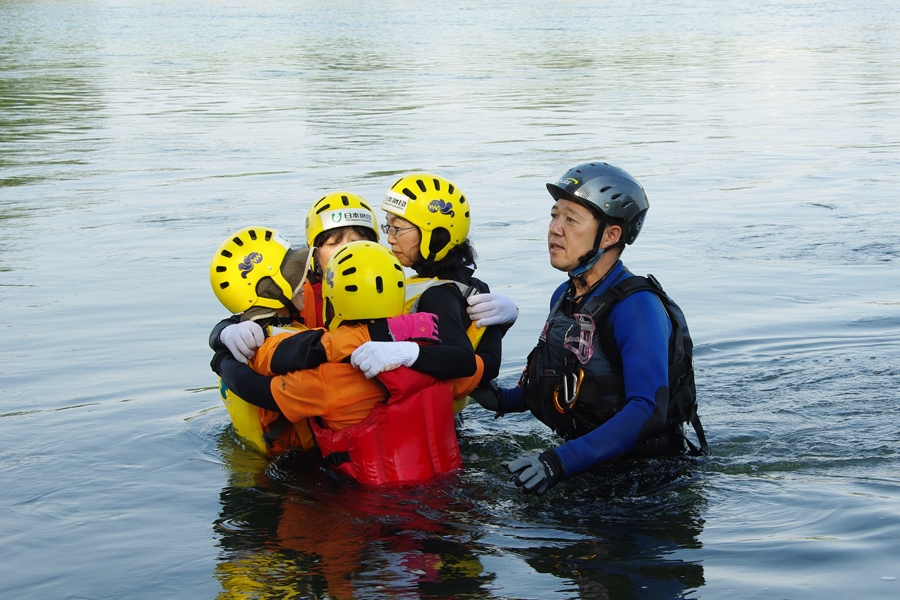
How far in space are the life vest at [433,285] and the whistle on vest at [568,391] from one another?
0.62 meters

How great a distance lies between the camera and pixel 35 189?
50.5ft

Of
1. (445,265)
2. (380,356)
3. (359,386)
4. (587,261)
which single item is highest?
(445,265)

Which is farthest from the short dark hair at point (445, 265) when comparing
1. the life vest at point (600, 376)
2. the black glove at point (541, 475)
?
the black glove at point (541, 475)

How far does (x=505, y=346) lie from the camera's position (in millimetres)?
8602

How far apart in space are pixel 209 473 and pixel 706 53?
137 feet

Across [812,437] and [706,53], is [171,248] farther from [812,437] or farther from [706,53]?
[706,53]

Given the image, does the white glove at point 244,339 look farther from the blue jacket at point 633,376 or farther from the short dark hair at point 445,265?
the blue jacket at point 633,376

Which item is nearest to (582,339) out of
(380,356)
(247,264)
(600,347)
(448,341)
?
(600,347)

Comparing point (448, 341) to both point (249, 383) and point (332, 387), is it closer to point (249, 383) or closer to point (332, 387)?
point (332, 387)

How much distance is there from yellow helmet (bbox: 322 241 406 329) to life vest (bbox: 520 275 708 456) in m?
0.96

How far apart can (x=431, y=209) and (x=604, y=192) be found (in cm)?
111

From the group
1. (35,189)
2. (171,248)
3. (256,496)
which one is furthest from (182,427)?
(35,189)

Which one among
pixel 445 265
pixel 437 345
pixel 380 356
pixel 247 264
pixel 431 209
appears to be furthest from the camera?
pixel 445 265

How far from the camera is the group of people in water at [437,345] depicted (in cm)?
480
